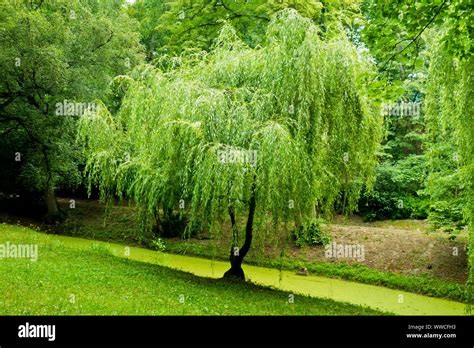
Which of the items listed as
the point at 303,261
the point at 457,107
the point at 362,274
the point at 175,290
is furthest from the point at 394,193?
the point at 175,290

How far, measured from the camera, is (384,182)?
21703 millimetres

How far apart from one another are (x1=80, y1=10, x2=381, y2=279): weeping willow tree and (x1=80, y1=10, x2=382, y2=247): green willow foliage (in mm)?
22

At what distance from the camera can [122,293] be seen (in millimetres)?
8070

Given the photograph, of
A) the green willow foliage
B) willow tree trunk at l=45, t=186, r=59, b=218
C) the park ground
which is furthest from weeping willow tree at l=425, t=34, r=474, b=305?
willow tree trunk at l=45, t=186, r=59, b=218

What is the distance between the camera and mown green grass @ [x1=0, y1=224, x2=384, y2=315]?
6.79m

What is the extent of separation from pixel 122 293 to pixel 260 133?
3.94 m

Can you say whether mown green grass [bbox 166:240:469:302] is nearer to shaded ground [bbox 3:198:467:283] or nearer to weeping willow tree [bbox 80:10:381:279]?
shaded ground [bbox 3:198:467:283]

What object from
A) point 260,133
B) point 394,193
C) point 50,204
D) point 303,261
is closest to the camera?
point 260,133

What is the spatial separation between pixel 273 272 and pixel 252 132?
22.4 feet

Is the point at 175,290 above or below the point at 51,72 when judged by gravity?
below

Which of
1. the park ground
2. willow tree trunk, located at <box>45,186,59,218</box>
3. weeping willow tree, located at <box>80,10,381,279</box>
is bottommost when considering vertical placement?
the park ground

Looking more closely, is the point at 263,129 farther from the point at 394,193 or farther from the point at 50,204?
the point at 50,204

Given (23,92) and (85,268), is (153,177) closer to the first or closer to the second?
(85,268)
